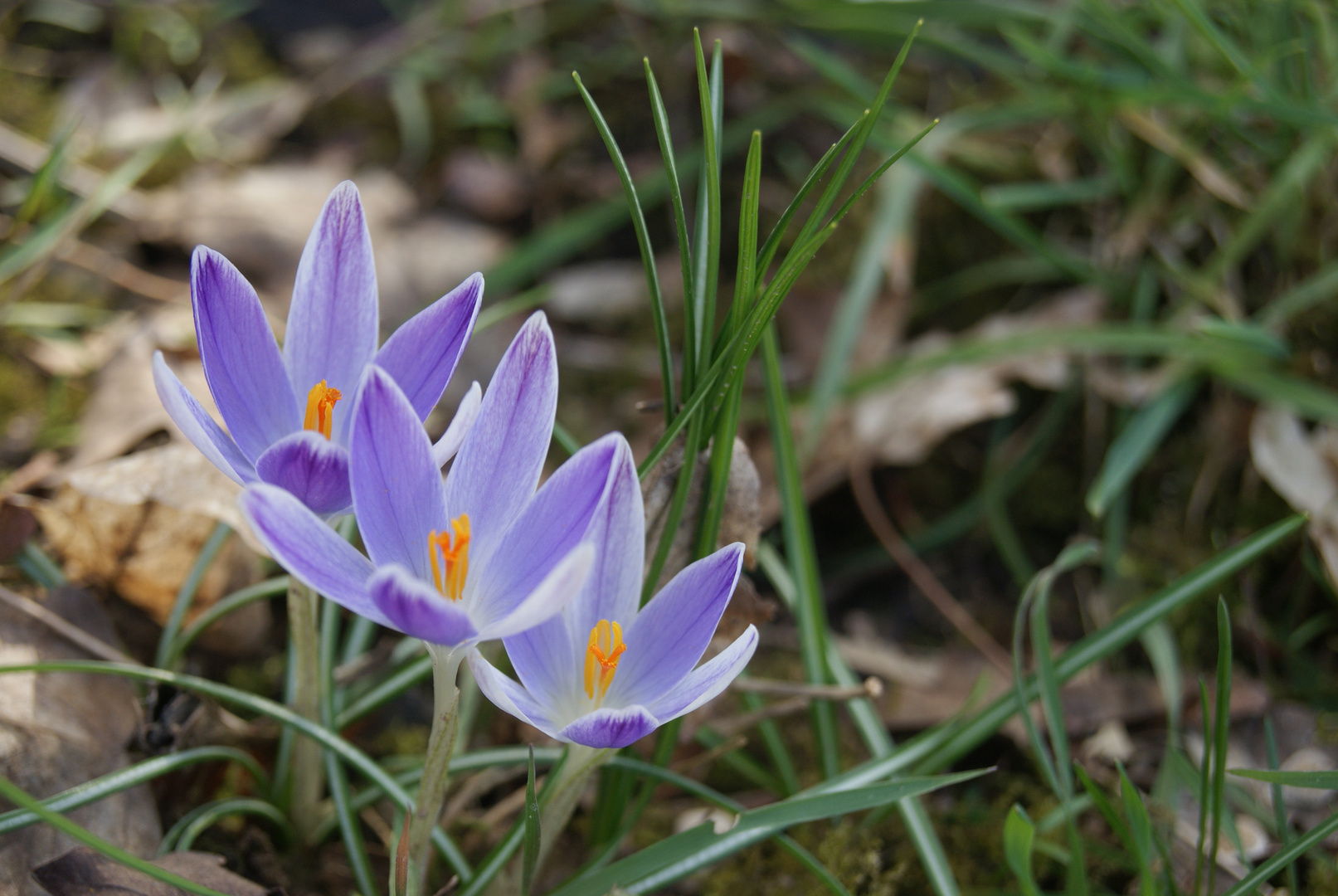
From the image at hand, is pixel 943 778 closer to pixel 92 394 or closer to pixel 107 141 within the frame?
pixel 92 394

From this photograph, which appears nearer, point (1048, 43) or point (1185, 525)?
point (1185, 525)

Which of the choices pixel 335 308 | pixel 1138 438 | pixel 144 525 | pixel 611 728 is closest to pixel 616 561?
pixel 611 728

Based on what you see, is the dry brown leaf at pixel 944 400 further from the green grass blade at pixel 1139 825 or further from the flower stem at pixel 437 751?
the flower stem at pixel 437 751

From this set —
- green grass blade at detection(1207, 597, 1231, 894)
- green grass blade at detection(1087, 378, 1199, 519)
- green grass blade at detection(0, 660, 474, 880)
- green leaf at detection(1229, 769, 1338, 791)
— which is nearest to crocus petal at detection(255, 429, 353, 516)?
green grass blade at detection(0, 660, 474, 880)

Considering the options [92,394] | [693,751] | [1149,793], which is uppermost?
[92,394]

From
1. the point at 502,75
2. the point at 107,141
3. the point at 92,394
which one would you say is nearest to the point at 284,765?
the point at 92,394
